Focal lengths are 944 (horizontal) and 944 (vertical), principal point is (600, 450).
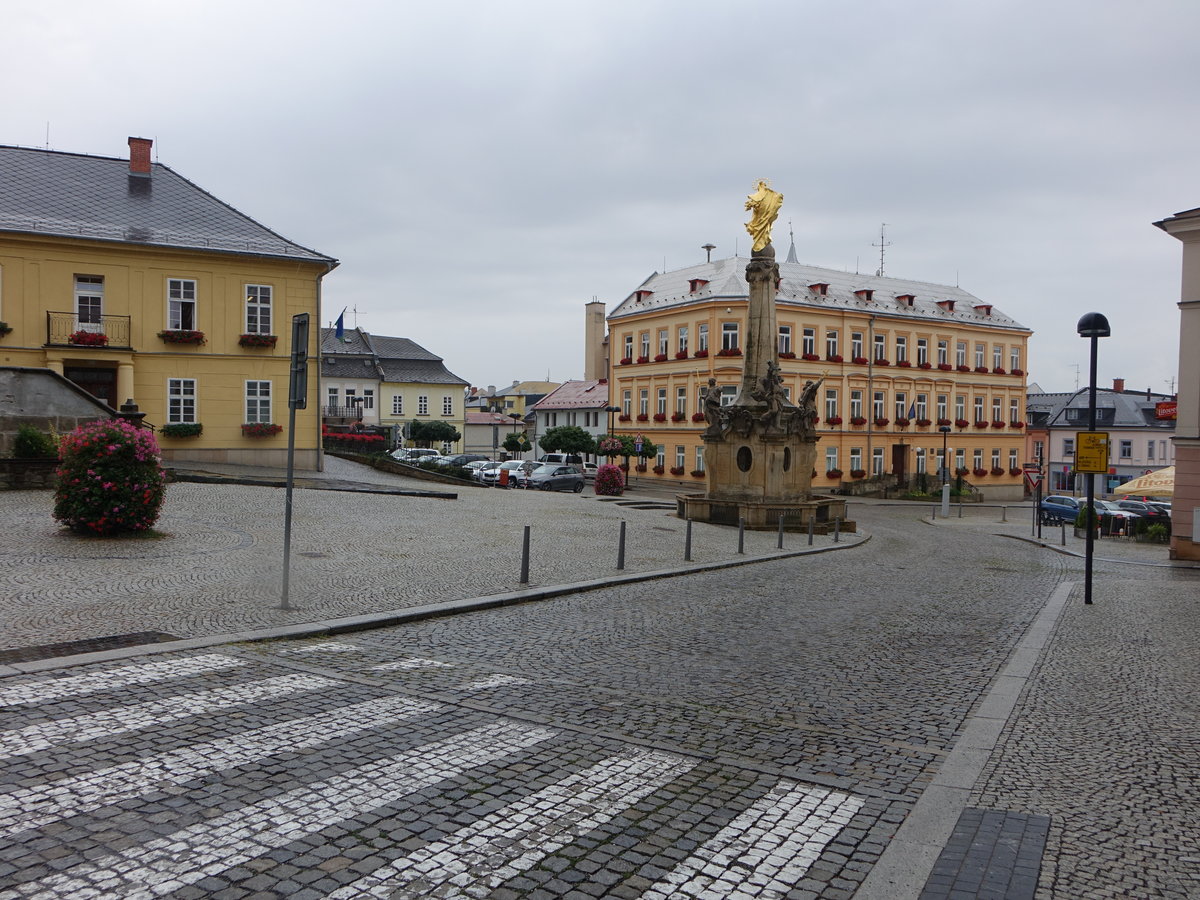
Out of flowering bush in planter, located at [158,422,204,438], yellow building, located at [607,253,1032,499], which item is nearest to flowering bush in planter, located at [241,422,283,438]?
flowering bush in planter, located at [158,422,204,438]

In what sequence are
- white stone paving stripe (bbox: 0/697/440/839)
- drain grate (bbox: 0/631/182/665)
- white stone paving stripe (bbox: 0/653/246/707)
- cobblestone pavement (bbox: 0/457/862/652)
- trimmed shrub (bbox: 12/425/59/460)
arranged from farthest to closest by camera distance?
trimmed shrub (bbox: 12/425/59/460) → cobblestone pavement (bbox: 0/457/862/652) → drain grate (bbox: 0/631/182/665) → white stone paving stripe (bbox: 0/653/246/707) → white stone paving stripe (bbox: 0/697/440/839)

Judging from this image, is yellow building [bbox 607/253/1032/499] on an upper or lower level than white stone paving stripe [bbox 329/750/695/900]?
upper

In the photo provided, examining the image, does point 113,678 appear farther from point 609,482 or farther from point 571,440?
point 571,440

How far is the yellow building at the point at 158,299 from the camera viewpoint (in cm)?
2953

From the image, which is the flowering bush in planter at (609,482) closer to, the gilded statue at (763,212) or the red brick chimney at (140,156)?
the gilded statue at (763,212)

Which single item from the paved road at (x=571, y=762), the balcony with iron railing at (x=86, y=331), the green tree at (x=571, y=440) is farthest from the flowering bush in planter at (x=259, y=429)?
the green tree at (x=571, y=440)

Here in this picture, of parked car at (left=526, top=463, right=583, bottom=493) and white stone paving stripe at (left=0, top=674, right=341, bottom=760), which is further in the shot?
parked car at (left=526, top=463, right=583, bottom=493)

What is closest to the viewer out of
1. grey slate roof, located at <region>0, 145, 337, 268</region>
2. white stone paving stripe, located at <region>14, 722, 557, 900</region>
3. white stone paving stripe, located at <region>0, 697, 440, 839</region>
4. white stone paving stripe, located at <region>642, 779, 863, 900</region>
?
white stone paving stripe, located at <region>14, 722, 557, 900</region>

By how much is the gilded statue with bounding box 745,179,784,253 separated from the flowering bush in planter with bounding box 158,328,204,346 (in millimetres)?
18219

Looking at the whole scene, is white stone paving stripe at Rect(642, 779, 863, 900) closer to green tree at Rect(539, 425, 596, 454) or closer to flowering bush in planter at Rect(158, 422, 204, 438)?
flowering bush in planter at Rect(158, 422, 204, 438)

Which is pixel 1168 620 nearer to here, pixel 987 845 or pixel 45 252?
pixel 987 845

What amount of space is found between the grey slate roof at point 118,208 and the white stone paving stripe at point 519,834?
1176 inches

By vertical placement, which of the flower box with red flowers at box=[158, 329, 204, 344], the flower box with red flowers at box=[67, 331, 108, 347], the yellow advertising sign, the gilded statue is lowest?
the yellow advertising sign

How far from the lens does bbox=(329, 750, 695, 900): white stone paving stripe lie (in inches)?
162
